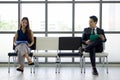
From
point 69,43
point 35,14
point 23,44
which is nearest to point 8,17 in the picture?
point 35,14

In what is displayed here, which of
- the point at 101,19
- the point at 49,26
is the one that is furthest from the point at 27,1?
the point at 101,19

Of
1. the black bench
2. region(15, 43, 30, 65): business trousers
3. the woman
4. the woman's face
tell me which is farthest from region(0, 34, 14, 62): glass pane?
the black bench

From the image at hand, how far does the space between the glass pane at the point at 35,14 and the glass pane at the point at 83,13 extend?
3.10 feet

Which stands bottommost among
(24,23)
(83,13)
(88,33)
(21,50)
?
(21,50)

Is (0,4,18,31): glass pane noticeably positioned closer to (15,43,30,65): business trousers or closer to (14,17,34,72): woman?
(14,17,34,72): woman

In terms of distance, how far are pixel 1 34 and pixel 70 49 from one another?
2029mm

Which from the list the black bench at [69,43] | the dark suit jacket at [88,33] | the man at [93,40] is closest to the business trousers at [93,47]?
the man at [93,40]

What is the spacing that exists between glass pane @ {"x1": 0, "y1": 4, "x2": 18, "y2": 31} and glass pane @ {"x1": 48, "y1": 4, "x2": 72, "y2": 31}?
3.10 feet

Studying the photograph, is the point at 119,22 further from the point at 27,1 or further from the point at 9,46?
the point at 9,46

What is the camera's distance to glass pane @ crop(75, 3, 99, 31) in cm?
789

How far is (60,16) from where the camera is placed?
7.94 metres

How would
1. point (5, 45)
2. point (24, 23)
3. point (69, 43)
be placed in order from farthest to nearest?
1. point (5, 45)
2. point (69, 43)
3. point (24, 23)

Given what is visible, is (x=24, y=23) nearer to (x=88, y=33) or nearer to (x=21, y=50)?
(x=21, y=50)

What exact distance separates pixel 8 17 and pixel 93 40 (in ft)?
8.83
